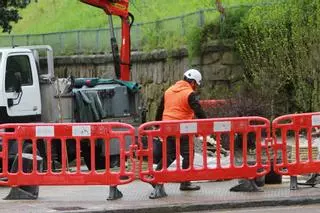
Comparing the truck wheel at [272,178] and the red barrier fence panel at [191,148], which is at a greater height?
the red barrier fence panel at [191,148]

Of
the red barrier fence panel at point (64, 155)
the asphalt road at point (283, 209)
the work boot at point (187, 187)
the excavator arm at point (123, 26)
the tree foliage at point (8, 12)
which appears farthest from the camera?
the tree foliage at point (8, 12)

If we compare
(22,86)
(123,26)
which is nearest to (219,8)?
(123,26)

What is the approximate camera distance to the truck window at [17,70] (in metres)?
15.7

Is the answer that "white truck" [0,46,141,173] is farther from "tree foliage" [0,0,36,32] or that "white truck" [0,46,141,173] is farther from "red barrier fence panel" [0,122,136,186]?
"tree foliage" [0,0,36,32]

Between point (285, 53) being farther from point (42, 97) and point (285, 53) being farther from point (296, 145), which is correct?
point (296, 145)

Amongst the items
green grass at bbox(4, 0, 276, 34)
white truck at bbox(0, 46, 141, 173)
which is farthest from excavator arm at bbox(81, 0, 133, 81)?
green grass at bbox(4, 0, 276, 34)

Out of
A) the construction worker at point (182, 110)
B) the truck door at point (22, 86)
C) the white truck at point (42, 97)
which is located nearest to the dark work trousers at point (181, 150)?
the construction worker at point (182, 110)

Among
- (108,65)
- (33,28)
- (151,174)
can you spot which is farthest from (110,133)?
(33,28)

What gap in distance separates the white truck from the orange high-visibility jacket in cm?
215

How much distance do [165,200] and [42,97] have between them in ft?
17.1

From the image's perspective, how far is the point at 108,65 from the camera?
33188 millimetres

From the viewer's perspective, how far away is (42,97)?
16.5 m

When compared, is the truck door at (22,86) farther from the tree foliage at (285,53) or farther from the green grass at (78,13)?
the green grass at (78,13)

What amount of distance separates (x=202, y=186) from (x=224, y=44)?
10.4 metres
